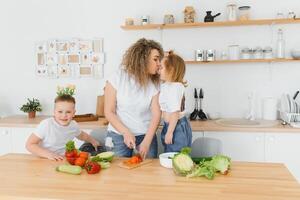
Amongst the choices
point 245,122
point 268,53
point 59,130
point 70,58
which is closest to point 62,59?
point 70,58

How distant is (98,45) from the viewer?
11.9 ft

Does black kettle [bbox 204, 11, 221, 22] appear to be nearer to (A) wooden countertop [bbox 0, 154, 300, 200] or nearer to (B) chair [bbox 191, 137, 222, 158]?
(B) chair [bbox 191, 137, 222, 158]

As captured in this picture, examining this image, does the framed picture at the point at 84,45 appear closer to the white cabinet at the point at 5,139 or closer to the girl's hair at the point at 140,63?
the white cabinet at the point at 5,139

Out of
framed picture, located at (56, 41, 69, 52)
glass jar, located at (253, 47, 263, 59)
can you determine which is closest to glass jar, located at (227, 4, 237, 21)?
glass jar, located at (253, 47, 263, 59)

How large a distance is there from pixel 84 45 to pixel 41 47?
1.67 feet

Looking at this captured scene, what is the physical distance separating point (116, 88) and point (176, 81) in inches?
18.0

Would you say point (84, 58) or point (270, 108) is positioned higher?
point (84, 58)

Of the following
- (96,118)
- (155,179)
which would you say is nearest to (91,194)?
(155,179)

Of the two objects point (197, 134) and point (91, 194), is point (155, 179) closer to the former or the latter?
point (91, 194)

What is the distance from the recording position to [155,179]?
156 centimetres

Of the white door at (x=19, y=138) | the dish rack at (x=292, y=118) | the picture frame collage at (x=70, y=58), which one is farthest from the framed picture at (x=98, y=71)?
the dish rack at (x=292, y=118)

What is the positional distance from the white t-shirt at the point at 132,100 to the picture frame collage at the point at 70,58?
138cm

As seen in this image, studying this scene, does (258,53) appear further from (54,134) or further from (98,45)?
(54,134)

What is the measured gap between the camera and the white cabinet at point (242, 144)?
289 centimetres
